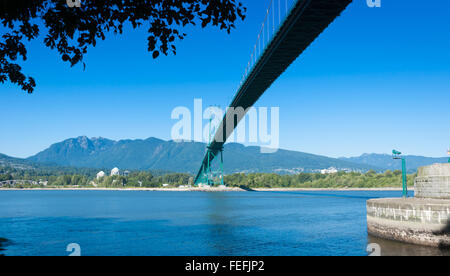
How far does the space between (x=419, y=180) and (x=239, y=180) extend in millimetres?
119381

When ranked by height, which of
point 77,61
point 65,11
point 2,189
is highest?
point 65,11

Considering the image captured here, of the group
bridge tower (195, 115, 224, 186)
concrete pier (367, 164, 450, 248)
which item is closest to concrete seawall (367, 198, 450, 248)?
concrete pier (367, 164, 450, 248)

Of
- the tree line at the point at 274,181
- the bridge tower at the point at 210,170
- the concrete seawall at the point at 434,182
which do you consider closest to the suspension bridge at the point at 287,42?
the concrete seawall at the point at 434,182

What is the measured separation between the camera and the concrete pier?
16.8 m

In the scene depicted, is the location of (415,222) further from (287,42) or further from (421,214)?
(287,42)

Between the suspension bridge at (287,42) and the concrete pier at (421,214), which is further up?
the suspension bridge at (287,42)

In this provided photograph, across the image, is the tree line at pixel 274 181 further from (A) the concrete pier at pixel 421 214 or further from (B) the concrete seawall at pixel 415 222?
(B) the concrete seawall at pixel 415 222

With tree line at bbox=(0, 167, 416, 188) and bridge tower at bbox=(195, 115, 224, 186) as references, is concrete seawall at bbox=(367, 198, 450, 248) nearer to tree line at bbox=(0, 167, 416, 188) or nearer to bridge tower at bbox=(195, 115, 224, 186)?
bridge tower at bbox=(195, 115, 224, 186)

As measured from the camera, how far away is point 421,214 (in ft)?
56.7

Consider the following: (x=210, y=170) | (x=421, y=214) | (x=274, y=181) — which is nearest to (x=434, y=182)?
(x=421, y=214)

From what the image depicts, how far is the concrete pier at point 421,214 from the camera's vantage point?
661 inches

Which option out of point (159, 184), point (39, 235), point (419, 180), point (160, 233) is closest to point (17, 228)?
point (39, 235)
